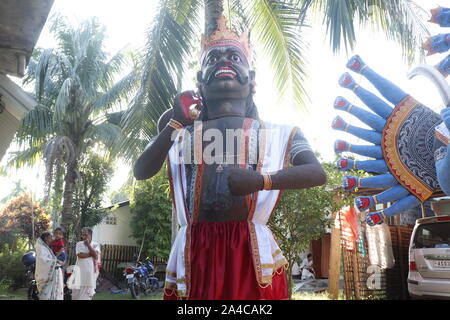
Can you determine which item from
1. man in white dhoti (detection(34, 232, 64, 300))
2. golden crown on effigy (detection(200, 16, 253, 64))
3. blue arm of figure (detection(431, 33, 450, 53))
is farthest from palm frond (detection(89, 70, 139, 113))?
blue arm of figure (detection(431, 33, 450, 53))

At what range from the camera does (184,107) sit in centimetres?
228

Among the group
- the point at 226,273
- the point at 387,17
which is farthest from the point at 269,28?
the point at 226,273

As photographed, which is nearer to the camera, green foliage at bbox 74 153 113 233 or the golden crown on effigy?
the golden crown on effigy

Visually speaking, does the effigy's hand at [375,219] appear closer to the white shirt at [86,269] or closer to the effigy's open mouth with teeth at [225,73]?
the effigy's open mouth with teeth at [225,73]

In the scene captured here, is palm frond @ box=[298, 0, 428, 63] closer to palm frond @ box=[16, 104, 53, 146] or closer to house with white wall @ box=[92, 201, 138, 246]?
palm frond @ box=[16, 104, 53, 146]

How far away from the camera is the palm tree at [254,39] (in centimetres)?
568

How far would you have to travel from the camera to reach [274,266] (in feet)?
6.95

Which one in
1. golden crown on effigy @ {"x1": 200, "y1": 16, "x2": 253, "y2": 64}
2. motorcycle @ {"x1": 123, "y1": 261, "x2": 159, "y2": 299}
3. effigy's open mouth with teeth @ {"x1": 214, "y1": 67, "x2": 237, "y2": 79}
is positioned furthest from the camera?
motorcycle @ {"x1": 123, "y1": 261, "x2": 159, "y2": 299}

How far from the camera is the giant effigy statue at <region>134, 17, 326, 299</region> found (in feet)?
6.72

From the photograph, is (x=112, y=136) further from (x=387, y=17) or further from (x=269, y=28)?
(x=387, y=17)

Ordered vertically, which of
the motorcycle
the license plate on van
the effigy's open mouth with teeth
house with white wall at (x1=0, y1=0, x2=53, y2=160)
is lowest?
the motorcycle

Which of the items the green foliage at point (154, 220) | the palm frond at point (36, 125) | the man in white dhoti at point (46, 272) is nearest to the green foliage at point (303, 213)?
the man in white dhoti at point (46, 272)

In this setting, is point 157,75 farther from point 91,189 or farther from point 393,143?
point 91,189

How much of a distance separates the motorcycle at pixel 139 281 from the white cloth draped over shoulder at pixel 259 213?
29.1 feet
